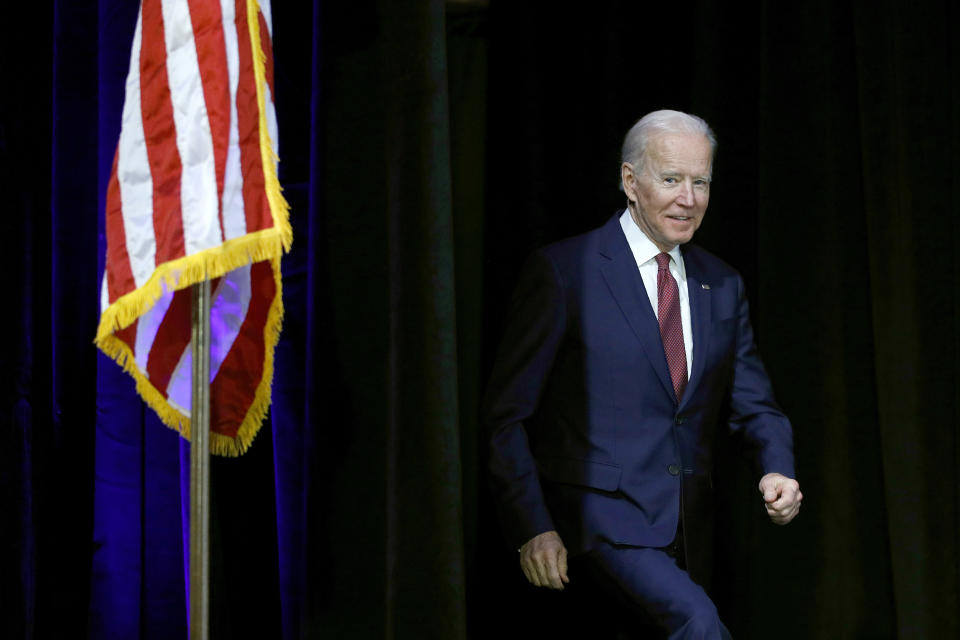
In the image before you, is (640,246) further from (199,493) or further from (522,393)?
(199,493)

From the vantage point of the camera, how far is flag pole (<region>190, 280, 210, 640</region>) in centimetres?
239

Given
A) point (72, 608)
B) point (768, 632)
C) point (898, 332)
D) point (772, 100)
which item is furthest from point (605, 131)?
point (72, 608)

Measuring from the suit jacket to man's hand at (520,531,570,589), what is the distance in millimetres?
22

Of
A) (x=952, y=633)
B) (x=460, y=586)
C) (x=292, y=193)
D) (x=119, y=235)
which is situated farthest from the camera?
(x=952, y=633)

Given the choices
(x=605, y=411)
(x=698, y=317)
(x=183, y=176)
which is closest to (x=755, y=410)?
(x=698, y=317)

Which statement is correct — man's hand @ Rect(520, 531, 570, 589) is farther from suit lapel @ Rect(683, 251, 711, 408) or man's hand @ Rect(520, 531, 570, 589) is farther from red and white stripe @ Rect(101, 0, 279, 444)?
red and white stripe @ Rect(101, 0, 279, 444)

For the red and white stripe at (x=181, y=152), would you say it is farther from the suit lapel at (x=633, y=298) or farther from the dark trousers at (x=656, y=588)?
the dark trousers at (x=656, y=588)

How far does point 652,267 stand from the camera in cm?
278

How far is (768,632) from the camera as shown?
3.44m

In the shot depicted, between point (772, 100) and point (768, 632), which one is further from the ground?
point (772, 100)

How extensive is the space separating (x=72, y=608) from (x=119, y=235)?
98 centimetres

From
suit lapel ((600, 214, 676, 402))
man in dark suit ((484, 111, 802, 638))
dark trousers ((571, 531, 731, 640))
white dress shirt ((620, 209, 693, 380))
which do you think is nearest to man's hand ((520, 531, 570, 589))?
man in dark suit ((484, 111, 802, 638))

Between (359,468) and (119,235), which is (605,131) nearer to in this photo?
(359,468)

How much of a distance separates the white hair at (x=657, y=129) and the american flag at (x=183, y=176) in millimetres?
839
